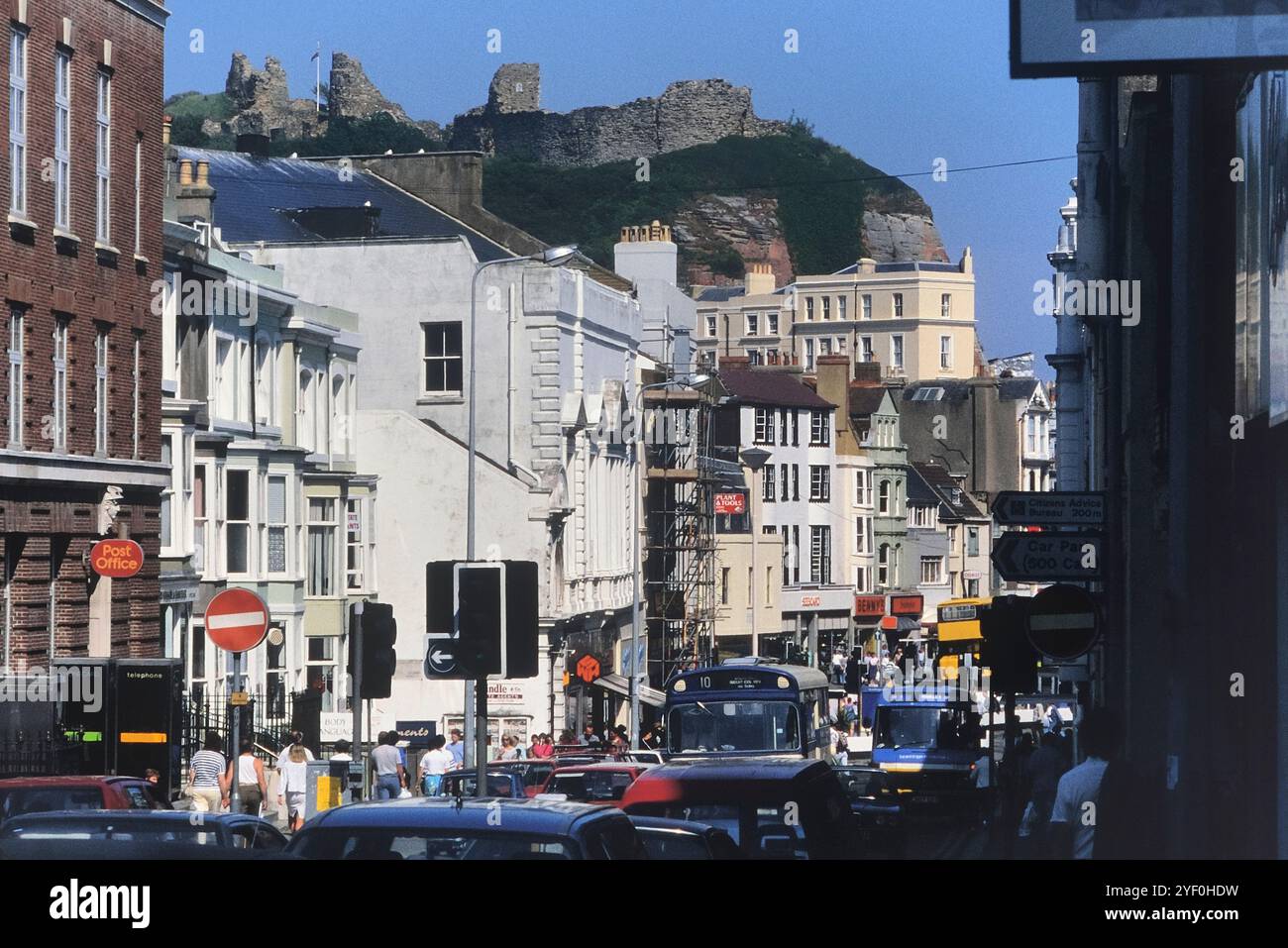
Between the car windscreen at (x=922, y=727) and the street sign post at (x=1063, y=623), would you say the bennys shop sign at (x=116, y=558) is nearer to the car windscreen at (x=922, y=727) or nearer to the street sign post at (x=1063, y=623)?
the car windscreen at (x=922, y=727)

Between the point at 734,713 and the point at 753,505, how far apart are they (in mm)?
43953

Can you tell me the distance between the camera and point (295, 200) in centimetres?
6056

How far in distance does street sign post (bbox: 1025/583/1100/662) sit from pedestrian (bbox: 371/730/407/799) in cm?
920

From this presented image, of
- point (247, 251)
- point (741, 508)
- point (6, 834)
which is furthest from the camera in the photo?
point (741, 508)

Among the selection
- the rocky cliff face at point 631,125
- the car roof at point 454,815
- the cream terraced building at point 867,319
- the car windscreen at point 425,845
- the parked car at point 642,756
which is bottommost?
the parked car at point 642,756

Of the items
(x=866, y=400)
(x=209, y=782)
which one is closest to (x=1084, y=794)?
(x=209, y=782)

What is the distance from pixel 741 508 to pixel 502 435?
16.5 meters

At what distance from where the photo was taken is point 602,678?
53406 mm

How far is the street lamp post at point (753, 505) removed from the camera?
76.4m

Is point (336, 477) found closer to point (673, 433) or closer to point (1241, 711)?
point (673, 433)

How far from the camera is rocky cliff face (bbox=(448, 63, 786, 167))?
178750 mm

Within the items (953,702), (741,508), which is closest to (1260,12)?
(953,702)

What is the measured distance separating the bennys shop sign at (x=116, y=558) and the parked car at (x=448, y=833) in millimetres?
20506

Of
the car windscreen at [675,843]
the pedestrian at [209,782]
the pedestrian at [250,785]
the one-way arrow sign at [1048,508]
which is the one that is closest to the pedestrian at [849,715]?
the pedestrian at [250,785]
